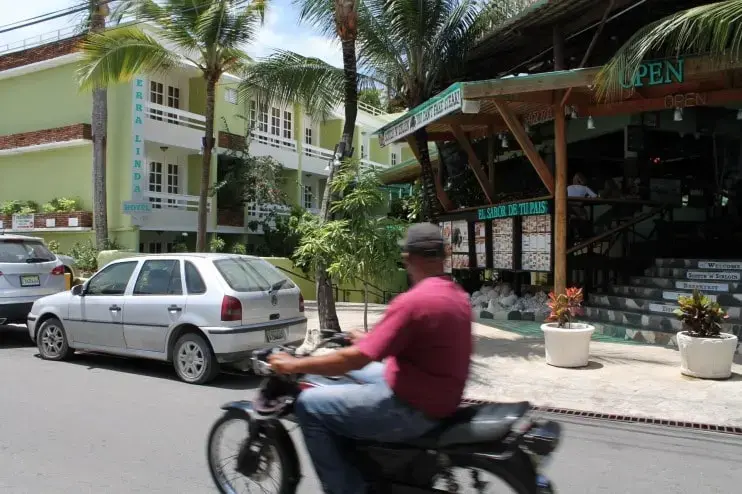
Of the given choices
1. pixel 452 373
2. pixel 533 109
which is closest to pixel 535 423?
pixel 452 373

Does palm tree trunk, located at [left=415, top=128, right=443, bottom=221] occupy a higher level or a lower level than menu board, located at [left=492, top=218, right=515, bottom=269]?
higher

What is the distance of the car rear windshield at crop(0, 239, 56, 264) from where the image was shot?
1053 centimetres

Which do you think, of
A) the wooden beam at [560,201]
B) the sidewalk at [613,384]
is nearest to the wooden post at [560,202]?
the wooden beam at [560,201]

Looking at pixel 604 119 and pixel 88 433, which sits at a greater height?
pixel 604 119

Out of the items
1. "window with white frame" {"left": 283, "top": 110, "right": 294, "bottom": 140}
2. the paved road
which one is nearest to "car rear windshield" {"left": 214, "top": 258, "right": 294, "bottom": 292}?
the paved road

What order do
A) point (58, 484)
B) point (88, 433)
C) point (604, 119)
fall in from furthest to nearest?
point (604, 119)
point (88, 433)
point (58, 484)

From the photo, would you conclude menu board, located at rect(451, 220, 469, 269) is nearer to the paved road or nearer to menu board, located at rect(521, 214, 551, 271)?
menu board, located at rect(521, 214, 551, 271)

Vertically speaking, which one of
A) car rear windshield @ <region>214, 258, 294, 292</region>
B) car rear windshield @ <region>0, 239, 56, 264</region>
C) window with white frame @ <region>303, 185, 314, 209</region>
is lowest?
car rear windshield @ <region>214, 258, 294, 292</region>

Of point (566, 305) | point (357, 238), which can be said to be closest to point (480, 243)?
point (357, 238)

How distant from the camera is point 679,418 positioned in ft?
21.0

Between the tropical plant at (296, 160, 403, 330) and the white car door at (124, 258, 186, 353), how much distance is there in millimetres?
2363

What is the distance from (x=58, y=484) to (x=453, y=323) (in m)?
3.15

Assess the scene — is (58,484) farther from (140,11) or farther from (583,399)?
(140,11)

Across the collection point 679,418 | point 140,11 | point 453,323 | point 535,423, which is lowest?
point 679,418
